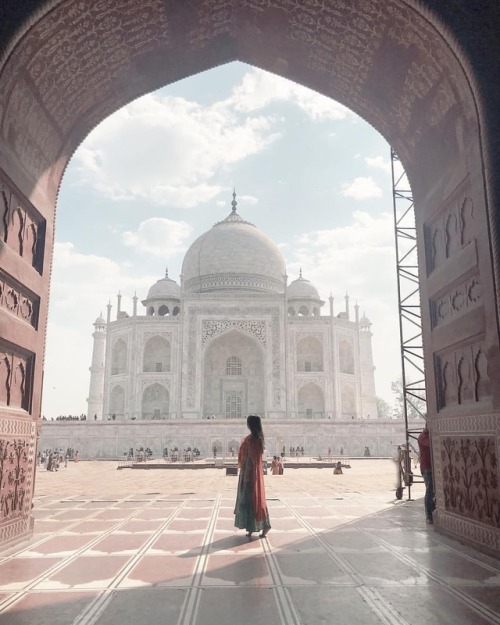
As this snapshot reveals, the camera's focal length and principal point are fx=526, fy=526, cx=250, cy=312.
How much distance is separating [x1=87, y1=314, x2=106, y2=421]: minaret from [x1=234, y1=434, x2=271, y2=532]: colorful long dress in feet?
94.7

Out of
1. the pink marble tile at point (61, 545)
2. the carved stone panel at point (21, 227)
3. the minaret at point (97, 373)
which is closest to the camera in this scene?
the pink marble tile at point (61, 545)

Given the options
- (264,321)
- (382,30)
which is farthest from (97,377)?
(382,30)

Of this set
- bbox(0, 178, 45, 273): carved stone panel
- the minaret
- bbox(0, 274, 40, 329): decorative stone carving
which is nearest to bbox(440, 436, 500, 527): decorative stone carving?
bbox(0, 274, 40, 329): decorative stone carving

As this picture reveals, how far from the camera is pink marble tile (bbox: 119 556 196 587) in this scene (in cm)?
319

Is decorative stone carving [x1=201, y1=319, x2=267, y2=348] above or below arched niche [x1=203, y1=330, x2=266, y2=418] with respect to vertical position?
above

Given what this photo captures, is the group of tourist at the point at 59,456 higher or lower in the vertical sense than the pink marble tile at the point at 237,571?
lower

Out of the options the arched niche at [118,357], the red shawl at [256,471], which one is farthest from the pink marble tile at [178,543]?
the arched niche at [118,357]

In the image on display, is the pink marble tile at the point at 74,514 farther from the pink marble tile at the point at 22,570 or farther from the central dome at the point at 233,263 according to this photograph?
the central dome at the point at 233,263

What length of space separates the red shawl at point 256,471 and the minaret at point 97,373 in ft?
94.6

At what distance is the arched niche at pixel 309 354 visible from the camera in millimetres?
31359

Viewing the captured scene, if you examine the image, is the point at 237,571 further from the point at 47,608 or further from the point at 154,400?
the point at 154,400

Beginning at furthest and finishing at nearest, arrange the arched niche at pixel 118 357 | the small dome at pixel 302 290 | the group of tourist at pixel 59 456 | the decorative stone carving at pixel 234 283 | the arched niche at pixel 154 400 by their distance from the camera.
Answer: the small dome at pixel 302 290 < the decorative stone carving at pixel 234 283 < the arched niche at pixel 118 357 < the arched niche at pixel 154 400 < the group of tourist at pixel 59 456

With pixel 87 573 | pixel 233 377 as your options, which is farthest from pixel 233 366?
pixel 87 573

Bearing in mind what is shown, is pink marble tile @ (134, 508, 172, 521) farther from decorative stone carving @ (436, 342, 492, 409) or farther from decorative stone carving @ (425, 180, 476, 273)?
decorative stone carving @ (425, 180, 476, 273)
